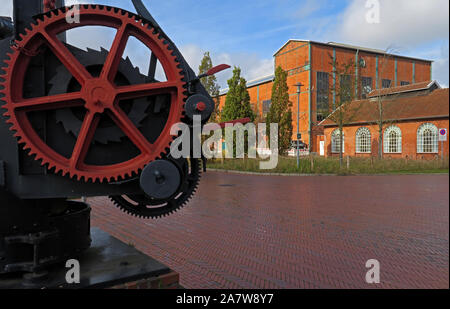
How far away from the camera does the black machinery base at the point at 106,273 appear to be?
7.83 feet

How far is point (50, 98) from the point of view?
7.22 ft

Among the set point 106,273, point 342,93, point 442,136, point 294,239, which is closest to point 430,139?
point 442,136

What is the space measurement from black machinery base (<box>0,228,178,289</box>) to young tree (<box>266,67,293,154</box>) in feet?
84.2

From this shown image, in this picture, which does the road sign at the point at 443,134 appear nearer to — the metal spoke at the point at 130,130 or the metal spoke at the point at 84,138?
the metal spoke at the point at 130,130

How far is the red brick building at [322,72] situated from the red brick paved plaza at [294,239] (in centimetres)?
84

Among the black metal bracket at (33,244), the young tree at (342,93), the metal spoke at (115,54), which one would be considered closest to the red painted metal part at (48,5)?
the metal spoke at (115,54)

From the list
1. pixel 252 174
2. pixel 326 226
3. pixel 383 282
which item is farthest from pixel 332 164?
pixel 383 282

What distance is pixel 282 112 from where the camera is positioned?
29953mm

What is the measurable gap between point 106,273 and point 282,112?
28535mm

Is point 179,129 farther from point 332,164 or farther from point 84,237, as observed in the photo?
point 332,164

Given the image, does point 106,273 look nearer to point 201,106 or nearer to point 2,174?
point 2,174

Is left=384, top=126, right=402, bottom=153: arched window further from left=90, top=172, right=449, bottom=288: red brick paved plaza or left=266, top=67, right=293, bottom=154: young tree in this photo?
left=266, top=67, right=293, bottom=154: young tree

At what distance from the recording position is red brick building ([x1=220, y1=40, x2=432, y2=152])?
91.8 inches

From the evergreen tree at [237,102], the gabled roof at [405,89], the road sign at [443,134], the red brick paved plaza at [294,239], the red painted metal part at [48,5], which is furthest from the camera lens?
the evergreen tree at [237,102]
